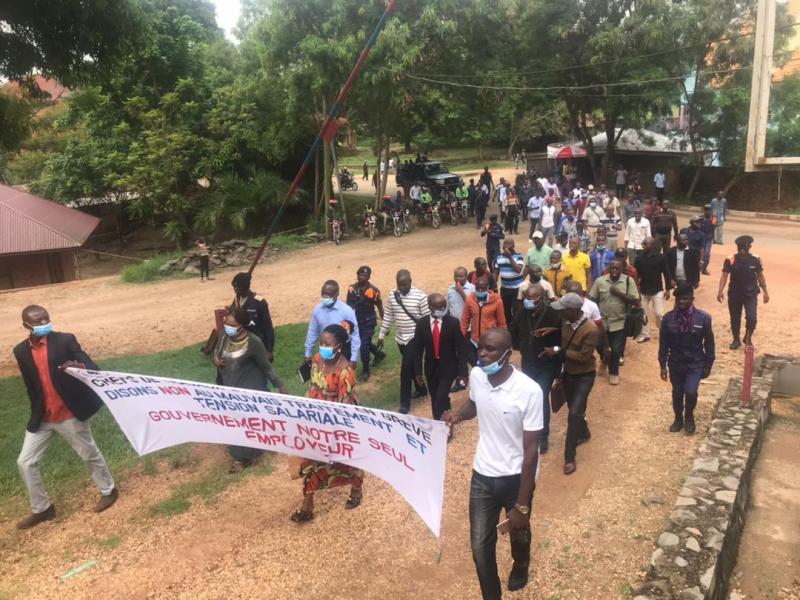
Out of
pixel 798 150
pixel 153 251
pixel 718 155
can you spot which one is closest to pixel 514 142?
pixel 718 155

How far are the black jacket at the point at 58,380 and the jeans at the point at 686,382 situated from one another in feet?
17.4

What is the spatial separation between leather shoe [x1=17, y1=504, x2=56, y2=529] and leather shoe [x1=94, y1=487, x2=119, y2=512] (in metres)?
0.35

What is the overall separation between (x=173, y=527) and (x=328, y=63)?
1566 cm

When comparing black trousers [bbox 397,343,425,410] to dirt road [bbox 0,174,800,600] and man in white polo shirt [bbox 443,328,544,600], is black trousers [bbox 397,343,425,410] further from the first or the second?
man in white polo shirt [bbox 443,328,544,600]

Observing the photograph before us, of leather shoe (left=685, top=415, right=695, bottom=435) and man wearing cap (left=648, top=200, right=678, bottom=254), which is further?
man wearing cap (left=648, top=200, right=678, bottom=254)

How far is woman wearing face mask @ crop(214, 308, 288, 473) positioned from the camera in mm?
5465

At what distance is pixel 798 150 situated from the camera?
71.3 feet

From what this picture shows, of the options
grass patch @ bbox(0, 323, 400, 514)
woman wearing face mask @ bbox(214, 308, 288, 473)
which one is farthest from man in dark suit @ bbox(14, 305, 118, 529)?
woman wearing face mask @ bbox(214, 308, 288, 473)

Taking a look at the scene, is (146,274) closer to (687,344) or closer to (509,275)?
(509,275)

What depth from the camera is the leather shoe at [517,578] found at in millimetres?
4148

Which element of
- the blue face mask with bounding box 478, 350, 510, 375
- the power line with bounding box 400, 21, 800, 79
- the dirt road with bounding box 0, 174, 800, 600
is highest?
the power line with bounding box 400, 21, 800, 79

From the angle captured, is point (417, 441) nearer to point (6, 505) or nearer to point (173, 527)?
point (173, 527)

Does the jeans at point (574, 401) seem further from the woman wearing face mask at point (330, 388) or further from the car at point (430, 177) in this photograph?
the car at point (430, 177)

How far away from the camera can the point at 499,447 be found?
3.67 m
